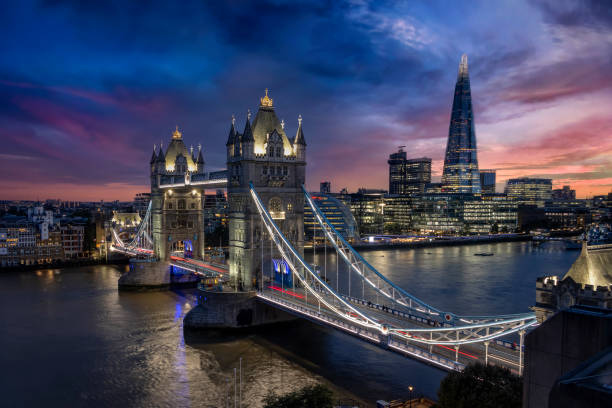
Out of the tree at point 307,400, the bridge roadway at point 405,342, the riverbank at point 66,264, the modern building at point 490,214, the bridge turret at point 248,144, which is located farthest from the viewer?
the modern building at point 490,214

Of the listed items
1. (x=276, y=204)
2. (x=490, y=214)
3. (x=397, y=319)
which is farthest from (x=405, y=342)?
(x=490, y=214)

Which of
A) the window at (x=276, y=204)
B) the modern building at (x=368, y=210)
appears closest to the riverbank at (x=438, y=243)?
the modern building at (x=368, y=210)

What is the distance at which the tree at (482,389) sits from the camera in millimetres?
14531

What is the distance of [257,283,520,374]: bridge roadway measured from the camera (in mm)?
19219

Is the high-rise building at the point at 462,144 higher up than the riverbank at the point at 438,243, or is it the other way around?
the high-rise building at the point at 462,144

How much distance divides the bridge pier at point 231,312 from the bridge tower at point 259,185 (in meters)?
1.78

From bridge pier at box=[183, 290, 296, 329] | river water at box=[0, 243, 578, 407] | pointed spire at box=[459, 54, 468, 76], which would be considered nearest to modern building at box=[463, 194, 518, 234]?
pointed spire at box=[459, 54, 468, 76]

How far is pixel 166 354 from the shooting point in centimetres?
2967

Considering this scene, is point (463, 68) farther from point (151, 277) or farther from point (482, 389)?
point (482, 389)

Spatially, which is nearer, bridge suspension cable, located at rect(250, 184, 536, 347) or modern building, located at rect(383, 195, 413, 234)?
bridge suspension cable, located at rect(250, 184, 536, 347)

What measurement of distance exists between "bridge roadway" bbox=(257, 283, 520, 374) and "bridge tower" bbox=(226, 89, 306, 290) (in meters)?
4.74

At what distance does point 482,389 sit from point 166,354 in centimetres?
2096

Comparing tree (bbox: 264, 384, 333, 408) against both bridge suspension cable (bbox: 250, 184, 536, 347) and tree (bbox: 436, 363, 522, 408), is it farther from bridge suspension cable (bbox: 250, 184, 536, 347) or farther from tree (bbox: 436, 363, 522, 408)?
bridge suspension cable (bbox: 250, 184, 536, 347)

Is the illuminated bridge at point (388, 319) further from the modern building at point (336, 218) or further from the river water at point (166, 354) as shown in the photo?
the modern building at point (336, 218)
